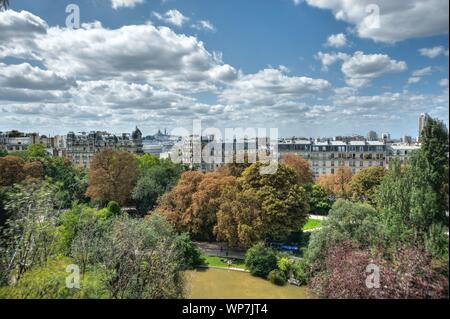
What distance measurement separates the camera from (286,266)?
71.2ft

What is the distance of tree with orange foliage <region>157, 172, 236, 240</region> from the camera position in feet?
91.9

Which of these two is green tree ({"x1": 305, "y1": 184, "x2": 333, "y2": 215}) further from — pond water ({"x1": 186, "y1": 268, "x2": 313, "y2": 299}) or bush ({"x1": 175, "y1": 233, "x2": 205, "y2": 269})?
pond water ({"x1": 186, "y1": 268, "x2": 313, "y2": 299})

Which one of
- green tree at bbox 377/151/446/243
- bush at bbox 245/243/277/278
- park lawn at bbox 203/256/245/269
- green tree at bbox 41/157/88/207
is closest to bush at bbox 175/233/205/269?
park lawn at bbox 203/256/245/269

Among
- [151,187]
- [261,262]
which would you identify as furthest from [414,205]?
[151,187]

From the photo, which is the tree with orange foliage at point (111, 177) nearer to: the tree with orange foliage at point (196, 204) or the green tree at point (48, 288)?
the tree with orange foliage at point (196, 204)

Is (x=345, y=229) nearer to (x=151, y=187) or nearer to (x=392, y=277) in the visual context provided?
(x=392, y=277)

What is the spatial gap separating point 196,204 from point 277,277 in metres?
9.49

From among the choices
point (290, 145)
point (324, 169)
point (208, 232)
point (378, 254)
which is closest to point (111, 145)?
point (290, 145)

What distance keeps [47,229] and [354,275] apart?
38.5 ft

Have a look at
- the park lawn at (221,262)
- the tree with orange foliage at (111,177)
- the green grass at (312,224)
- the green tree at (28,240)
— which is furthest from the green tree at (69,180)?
the green tree at (28,240)

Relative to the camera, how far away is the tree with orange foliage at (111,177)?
37344 mm

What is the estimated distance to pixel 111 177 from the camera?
126 ft

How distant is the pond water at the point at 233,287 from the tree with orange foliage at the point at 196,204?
5846mm
